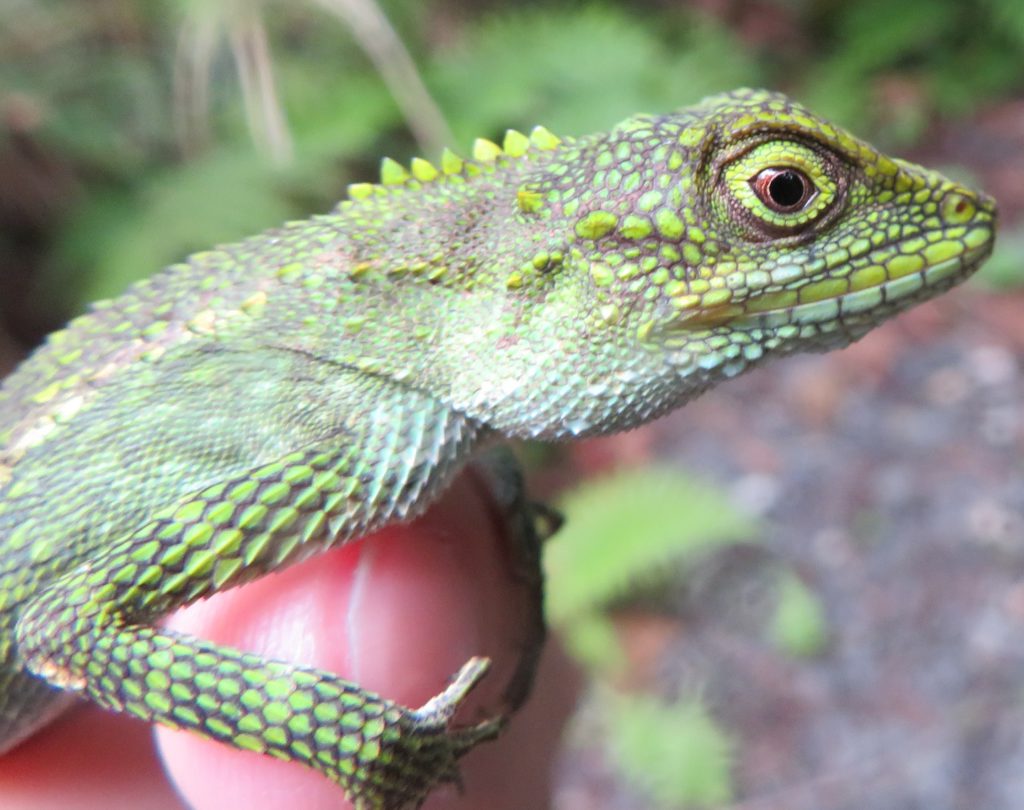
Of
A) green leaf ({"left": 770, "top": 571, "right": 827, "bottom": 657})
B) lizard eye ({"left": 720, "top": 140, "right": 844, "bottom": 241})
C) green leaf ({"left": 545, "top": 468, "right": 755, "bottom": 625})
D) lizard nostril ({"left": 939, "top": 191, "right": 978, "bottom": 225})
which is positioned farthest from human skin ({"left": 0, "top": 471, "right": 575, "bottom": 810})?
green leaf ({"left": 770, "top": 571, "right": 827, "bottom": 657})

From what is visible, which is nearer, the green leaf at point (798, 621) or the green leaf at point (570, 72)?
the green leaf at point (798, 621)

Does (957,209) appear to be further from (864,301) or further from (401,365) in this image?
(401,365)

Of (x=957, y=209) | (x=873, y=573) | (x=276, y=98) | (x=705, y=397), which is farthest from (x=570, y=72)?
(x=957, y=209)

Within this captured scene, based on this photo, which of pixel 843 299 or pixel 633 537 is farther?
pixel 633 537

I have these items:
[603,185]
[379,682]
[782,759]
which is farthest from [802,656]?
[603,185]

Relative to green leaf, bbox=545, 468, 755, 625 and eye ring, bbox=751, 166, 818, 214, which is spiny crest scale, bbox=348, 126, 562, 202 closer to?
eye ring, bbox=751, 166, 818, 214

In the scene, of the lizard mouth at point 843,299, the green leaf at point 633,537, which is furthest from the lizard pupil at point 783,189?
the green leaf at point 633,537

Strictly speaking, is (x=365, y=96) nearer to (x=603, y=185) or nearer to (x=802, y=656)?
(x=802, y=656)

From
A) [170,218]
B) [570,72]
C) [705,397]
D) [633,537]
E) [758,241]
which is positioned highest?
[570,72]

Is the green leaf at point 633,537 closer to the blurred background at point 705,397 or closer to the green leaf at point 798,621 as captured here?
the blurred background at point 705,397

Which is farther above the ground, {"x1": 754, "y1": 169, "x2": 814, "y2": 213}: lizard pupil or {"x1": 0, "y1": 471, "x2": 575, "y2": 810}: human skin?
{"x1": 754, "y1": 169, "x2": 814, "y2": 213}: lizard pupil
